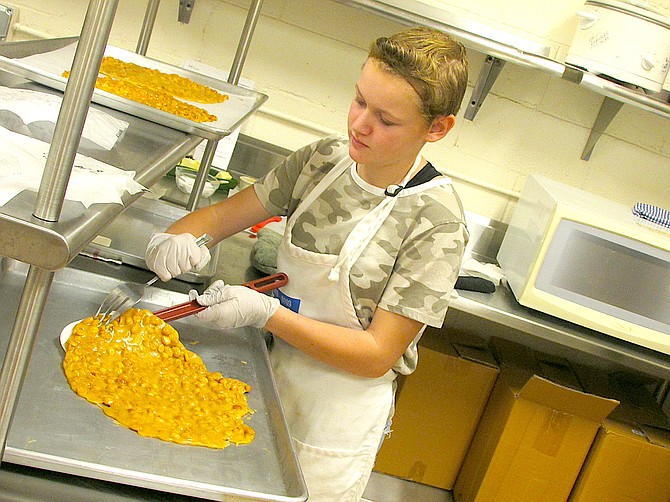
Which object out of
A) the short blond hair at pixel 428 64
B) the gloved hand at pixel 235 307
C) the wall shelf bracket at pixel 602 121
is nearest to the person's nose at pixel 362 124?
the short blond hair at pixel 428 64

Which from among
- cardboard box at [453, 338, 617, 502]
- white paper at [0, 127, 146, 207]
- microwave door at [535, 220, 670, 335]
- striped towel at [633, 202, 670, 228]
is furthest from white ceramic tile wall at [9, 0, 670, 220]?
white paper at [0, 127, 146, 207]

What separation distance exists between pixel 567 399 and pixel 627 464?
35cm

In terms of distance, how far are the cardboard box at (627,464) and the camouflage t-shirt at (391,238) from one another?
1376 mm

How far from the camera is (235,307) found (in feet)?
4.56

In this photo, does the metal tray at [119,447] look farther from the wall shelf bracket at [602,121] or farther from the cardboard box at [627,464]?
the wall shelf bracket at [602,121]

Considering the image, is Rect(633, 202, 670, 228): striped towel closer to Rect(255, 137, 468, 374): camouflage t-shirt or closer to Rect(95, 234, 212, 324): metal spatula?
Rect(255, 137, 468, 374): camouflage t-shirt

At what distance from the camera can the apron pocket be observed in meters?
1.59

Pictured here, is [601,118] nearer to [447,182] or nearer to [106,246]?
[447,182]

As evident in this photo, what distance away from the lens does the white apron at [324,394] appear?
1.56 m

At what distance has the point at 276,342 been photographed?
5.42ft

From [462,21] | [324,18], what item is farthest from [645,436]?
[324,18]

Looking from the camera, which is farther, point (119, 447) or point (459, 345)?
point (459, 345)

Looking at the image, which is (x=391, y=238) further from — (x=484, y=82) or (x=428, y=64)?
(x=484, y=82)

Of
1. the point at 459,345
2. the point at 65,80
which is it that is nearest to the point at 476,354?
the point at 459,345
